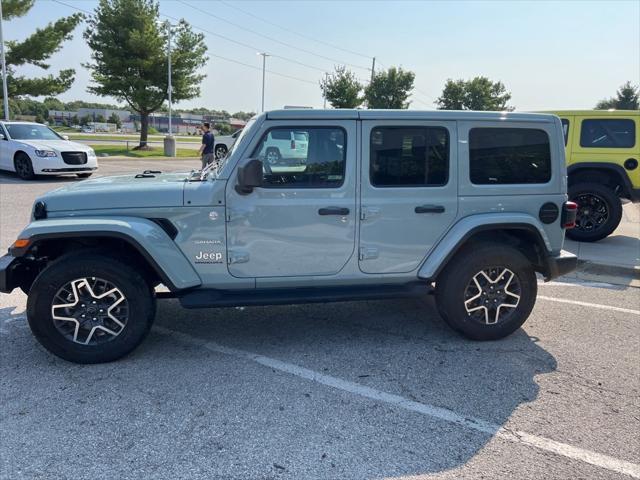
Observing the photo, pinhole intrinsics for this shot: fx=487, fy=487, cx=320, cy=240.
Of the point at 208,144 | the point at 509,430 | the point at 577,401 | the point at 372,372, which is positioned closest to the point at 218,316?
the point at 372,372

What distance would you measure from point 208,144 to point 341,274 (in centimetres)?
1256

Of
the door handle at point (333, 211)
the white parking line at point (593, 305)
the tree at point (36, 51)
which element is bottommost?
the white parking line at point (593, 305)

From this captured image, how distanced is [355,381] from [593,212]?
653cm

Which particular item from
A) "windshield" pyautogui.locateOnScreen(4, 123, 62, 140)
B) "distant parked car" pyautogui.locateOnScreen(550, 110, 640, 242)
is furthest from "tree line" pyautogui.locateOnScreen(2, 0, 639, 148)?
"distant parked car" pyautogui.locateOnScreen(550, 110, 640, 242)

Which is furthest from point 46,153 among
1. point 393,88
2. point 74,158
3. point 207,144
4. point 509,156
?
point 393,88

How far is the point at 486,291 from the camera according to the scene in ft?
13.8

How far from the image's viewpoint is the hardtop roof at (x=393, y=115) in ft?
12.6

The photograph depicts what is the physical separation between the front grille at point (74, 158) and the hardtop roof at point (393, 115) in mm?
11285

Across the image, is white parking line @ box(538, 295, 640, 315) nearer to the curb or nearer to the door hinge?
the curb

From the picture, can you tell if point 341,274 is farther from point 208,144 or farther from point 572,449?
point 208,144

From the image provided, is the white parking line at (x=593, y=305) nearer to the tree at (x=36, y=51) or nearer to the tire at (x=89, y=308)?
the tire at (x=89, y=308)

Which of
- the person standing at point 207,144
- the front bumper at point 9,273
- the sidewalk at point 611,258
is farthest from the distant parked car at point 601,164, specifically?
the person standing at point 207,144

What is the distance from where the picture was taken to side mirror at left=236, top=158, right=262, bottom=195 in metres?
3.56

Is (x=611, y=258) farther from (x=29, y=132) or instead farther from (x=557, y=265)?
(x=29, y=132)
